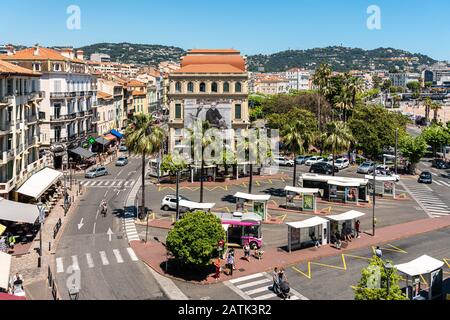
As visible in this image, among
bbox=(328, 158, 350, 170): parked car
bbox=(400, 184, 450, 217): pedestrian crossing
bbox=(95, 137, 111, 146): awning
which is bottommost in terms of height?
bbox=(400, 184, 450, 217): pedestrian crossing

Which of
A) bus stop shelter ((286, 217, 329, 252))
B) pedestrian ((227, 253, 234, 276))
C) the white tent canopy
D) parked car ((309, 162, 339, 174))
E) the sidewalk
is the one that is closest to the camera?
the white tent canopy

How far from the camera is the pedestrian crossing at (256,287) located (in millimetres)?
28922

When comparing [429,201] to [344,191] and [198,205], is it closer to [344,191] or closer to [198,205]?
[344,191]

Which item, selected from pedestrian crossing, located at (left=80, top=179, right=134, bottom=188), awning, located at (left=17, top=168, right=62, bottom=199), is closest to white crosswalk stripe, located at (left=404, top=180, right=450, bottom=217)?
pedestrian crossing, located at (left=80, top=179, right=134, bottom=188)

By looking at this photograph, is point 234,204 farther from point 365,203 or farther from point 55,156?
point 55,156

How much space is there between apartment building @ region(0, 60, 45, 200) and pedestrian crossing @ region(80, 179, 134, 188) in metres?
9.89

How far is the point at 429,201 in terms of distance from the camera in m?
57.2

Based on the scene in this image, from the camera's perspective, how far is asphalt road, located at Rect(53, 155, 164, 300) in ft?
98.0

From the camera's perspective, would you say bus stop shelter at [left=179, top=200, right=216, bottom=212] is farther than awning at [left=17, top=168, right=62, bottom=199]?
No

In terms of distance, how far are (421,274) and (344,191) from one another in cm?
2750

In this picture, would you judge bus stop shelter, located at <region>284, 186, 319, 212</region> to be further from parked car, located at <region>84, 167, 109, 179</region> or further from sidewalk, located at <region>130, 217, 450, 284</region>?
parked car, located at <region>84, 167, 109, 179</region>

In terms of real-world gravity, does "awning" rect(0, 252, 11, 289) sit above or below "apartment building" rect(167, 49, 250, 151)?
below
